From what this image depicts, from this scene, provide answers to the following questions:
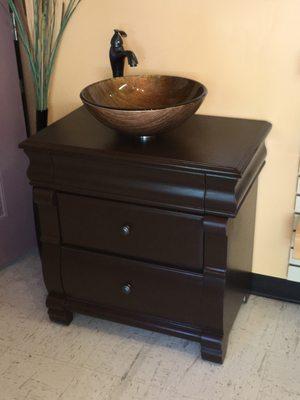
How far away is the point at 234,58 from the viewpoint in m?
1.76

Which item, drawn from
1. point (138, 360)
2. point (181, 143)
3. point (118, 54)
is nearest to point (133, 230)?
point (181, 143)

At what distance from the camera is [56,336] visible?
1907 millimetres

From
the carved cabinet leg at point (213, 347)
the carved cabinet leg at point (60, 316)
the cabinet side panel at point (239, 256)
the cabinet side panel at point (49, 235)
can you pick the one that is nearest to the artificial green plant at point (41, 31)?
the cabinet side panel at point (49, 235)

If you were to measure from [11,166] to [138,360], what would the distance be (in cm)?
94

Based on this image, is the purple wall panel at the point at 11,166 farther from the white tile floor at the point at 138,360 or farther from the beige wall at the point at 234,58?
the white tile floor at the point at 138,360

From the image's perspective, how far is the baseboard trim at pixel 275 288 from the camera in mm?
2012

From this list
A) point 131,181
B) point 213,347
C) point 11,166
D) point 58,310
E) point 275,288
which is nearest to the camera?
point 131,181

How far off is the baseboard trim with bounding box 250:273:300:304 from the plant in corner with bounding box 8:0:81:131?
1026mm

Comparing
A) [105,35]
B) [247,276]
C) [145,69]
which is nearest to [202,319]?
[247,276]

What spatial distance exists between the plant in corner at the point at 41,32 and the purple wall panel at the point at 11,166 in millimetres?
72

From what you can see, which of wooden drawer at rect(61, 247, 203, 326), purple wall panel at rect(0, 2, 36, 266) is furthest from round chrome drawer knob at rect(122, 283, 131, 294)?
purple wall panel at rect(0, 2, 36, 266)

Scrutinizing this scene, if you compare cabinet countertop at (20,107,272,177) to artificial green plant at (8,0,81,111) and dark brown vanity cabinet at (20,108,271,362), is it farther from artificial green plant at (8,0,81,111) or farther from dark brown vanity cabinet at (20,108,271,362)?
artificial green plant at (8,0,81,111)

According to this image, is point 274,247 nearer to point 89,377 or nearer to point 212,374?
point 212,374

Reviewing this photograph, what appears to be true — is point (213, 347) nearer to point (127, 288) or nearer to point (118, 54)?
point (127, 288)
